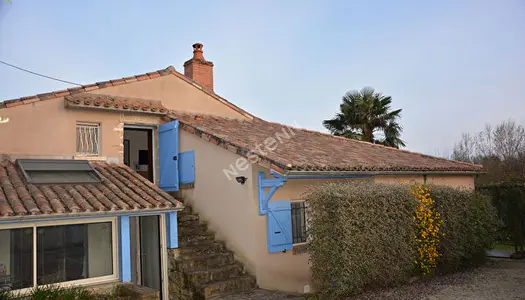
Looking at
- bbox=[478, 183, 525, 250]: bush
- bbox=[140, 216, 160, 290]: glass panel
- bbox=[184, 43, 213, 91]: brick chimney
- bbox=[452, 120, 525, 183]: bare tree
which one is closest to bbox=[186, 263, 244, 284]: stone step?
bbox=[140, 216, 160, 290]: glass panel

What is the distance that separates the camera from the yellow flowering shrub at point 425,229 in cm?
932

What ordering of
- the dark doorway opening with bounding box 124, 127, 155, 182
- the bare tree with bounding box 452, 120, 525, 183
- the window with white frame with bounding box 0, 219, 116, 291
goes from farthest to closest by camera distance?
the bare tree with bounding box 452, 120, 525, 183
the dark doorway opening with bounding box 124, 127, 155, 182
the window with white frame with bounding box 0, 219, 116, 291

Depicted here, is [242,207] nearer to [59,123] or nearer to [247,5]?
[59,123]

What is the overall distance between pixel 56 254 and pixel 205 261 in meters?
3.19

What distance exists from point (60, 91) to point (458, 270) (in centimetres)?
1144

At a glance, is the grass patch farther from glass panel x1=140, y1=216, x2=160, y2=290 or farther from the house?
glass panel x1=140, y1=216, x2=160, y2=290

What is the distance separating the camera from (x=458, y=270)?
10.7m

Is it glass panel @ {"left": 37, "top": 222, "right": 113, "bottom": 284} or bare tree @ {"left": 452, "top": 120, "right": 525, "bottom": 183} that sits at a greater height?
bare tree @ {"left": 452, "top": 120, "right": 525, "bottom": 183}

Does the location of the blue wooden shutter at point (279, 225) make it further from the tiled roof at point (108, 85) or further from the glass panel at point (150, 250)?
the tiled roof at point (108, 85)

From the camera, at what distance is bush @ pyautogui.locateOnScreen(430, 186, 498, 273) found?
10.1 metres

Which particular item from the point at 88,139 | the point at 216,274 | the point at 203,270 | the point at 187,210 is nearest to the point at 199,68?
the point at 88,139

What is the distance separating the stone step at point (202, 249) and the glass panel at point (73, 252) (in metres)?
1.68

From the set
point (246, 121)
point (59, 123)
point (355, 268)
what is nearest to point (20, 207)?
point (59, 123)

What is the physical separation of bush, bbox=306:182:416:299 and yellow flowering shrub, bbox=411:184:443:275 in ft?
1.36
